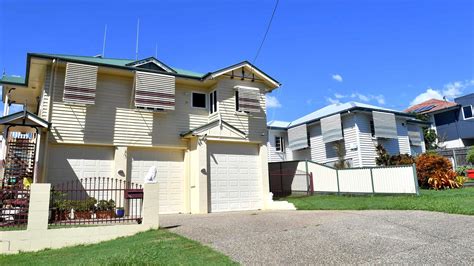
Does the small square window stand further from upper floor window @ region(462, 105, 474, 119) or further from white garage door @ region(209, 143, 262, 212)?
upper floor window @ region(462, 105, 474, 119)

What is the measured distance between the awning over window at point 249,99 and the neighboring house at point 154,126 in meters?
0.05

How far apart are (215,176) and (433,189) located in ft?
38.4

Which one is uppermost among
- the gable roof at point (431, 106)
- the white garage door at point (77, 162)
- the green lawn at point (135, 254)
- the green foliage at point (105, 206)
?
the gable roof at point (431, 106)

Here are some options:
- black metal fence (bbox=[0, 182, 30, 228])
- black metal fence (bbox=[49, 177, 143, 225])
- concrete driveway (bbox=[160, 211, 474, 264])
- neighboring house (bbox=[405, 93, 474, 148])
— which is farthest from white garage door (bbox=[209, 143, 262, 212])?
neighboring house (bbox=[405, 93, 474, 148])

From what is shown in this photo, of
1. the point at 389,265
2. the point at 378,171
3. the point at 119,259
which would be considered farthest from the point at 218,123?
the point at 389,265

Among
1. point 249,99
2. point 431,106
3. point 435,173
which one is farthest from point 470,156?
point 431,106

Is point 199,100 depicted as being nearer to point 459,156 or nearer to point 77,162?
point 77,162

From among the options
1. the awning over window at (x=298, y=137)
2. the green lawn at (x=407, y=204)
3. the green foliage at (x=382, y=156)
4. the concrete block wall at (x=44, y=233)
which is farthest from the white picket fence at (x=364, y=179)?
the concrete block wall at (x=44, y=233)

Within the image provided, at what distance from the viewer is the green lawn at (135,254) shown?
627cm

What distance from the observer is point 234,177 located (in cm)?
1694

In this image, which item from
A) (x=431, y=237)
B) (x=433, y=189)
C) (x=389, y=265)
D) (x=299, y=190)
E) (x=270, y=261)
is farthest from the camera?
(x=299, y=190)

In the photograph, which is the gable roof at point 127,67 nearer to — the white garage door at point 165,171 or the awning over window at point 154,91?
the awning over window at point 154,91

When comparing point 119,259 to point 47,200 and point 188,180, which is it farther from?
point 188,180

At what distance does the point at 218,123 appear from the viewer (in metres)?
16.6
